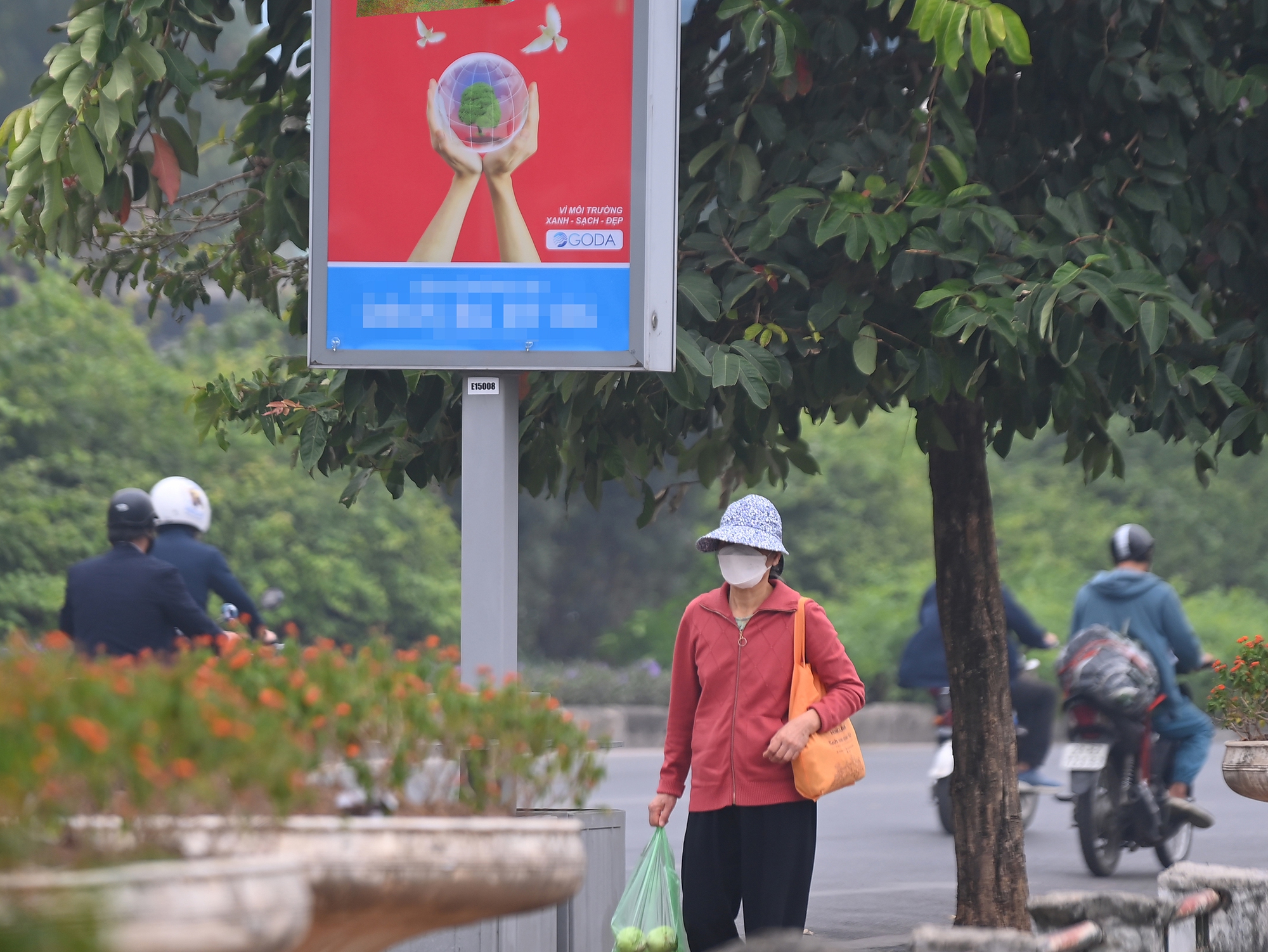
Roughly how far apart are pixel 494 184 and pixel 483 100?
252mm

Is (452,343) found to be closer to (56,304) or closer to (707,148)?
(707,148)

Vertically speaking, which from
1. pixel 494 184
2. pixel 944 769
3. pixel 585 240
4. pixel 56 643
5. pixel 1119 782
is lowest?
pixel 944 769

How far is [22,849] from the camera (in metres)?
2.36

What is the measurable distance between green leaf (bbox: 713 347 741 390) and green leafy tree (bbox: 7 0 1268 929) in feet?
0.04

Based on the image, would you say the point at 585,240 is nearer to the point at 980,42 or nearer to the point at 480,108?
the point at 480,108

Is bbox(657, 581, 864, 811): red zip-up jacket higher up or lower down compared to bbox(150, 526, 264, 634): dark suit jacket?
lower down

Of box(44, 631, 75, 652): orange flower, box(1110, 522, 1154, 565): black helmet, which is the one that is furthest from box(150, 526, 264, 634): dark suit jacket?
box(1110, 522, 1154, 565): black helmet

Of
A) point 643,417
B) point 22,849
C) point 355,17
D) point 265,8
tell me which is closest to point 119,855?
point 22,849

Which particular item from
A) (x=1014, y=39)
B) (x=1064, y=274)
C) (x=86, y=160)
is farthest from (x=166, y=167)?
(x=1064, y=274)

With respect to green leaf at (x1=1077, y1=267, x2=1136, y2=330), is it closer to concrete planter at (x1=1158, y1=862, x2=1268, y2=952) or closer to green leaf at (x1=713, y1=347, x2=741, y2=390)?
green leaf at (x1=713, y1=347, x2=741, y2=390)

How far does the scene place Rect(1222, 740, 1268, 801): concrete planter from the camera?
6105mm

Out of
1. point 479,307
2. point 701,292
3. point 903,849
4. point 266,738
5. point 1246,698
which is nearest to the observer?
point 266,738

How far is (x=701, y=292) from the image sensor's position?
557 centimetres

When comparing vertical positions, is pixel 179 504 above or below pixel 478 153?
below
